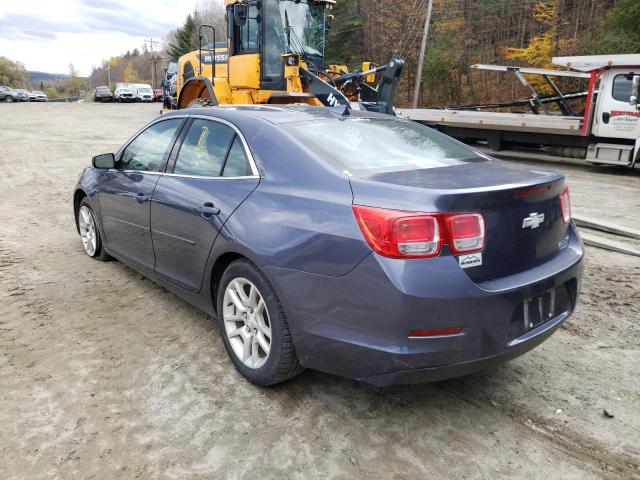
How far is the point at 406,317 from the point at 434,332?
153 mm

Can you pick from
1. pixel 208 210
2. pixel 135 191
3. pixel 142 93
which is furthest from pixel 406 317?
pixel 142 93

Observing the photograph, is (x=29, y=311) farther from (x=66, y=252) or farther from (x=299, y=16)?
(x=299, y=16)

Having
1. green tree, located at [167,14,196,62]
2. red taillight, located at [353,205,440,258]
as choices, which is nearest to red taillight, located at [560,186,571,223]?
red taillight, located at [353,205,440,258]

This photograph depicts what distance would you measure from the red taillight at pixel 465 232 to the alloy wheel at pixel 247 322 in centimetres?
108

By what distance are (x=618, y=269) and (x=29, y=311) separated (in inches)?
206

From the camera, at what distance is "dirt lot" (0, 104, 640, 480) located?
93.6 inches

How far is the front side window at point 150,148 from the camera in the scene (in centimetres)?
394

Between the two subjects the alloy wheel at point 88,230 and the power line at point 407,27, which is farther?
the power line at point 407,27

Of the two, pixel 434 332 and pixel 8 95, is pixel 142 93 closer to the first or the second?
pixel 8 95

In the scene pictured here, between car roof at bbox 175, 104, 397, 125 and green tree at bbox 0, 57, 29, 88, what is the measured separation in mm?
125720

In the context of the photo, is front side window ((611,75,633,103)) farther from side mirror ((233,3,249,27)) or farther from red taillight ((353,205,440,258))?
red taillight ((353,205,440,258))

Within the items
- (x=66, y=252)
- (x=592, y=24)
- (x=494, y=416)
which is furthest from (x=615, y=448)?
(x=592, y=24)

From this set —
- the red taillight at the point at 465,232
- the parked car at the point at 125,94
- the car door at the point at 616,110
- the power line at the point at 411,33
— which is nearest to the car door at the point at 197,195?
the red taillight at the point at 465,232

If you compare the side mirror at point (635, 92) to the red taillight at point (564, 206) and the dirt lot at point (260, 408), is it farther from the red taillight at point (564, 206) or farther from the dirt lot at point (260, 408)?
the red taillight at point (564, 206)
